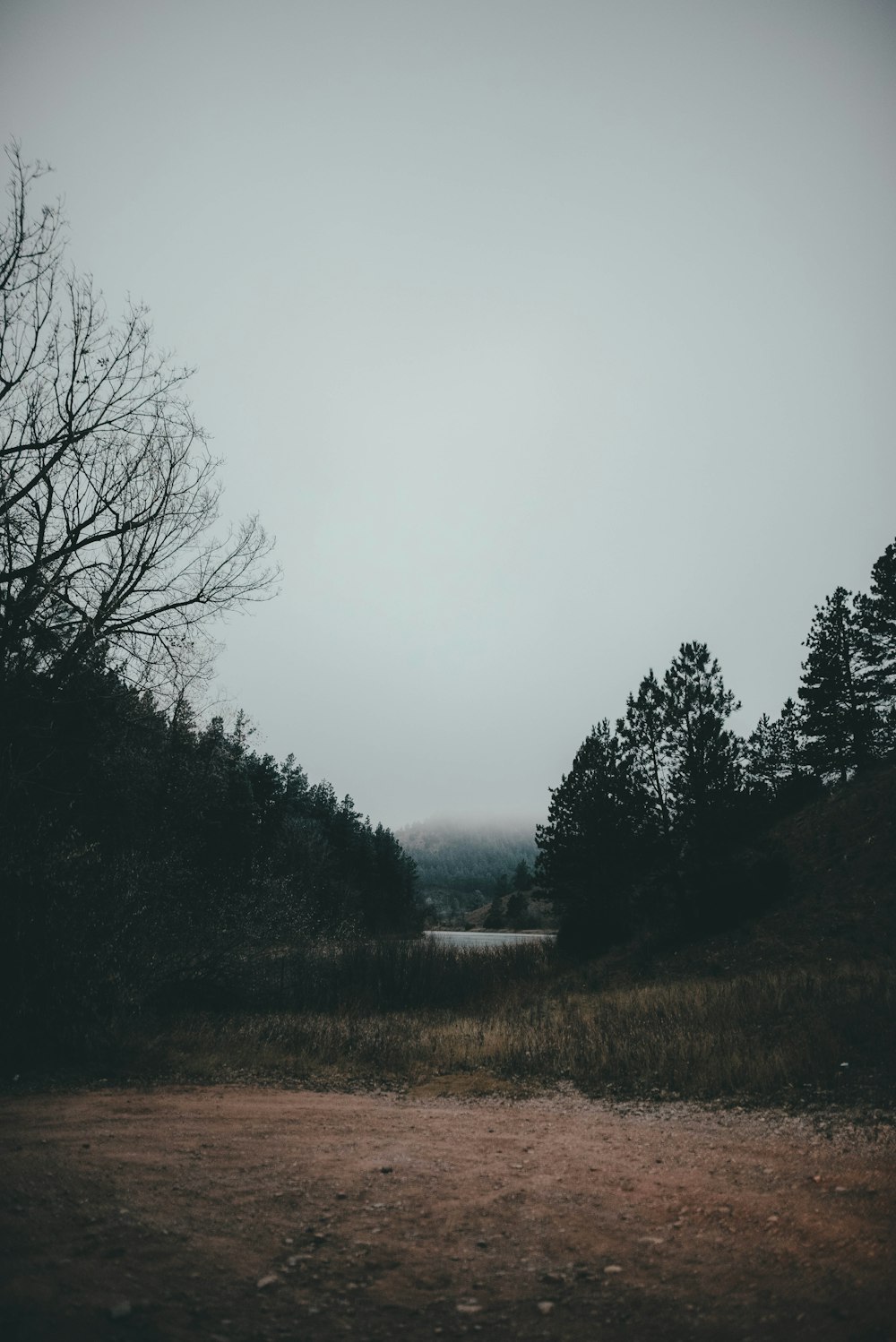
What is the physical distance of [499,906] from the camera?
97.4m

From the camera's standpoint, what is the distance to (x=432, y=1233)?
4242mm

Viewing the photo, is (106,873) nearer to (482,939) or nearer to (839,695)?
(839,695)

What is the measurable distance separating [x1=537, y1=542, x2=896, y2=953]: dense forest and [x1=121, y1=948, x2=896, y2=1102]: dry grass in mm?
12174

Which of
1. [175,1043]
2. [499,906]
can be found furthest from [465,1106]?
[499,906]

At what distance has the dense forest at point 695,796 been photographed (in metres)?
28.7

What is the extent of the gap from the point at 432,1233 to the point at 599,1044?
27.2ft

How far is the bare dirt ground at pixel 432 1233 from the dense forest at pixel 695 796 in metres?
23.2

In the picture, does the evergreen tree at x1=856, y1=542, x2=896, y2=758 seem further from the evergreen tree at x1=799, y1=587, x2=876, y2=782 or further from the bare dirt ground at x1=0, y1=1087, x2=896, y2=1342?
the bare dirt ground at x1=0, y1=1087, x2=896, y2=1342

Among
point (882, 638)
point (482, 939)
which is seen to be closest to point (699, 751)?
point (882, 638)

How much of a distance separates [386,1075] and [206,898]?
26.2 feet

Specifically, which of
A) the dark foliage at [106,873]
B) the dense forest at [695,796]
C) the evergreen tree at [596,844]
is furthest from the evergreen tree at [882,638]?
the dark foliage at [106,873]

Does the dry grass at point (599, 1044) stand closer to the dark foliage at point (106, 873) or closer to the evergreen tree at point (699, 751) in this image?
the dark foliage at point (106, 873)

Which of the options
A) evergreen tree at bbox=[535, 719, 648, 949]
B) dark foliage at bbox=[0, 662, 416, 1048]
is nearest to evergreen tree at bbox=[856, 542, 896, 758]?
evergreen tree at bbox=[535, 719, 648, 949]

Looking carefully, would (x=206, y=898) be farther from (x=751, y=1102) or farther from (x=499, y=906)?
(x=499, y=906)
